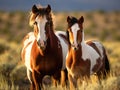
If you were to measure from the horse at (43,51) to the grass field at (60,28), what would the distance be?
57cm

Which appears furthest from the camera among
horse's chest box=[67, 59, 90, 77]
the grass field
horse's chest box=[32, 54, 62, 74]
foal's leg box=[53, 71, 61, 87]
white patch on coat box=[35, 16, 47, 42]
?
the grass field

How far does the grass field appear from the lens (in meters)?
13.1

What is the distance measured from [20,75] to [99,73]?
10.5 feet

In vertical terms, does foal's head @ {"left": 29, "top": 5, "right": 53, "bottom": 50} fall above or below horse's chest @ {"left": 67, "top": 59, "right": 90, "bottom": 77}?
above

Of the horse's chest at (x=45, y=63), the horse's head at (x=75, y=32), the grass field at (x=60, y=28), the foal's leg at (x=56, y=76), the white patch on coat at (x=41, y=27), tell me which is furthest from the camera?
the grass field at (x=60, y=28)

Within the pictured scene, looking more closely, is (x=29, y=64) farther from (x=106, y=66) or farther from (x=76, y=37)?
(x=106, y=66)

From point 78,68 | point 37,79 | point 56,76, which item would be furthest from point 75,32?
point 56,76

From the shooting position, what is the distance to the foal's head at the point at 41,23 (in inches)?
402

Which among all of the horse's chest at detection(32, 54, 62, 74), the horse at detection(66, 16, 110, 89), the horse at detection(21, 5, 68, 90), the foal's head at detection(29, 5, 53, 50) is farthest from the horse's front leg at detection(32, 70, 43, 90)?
the foal's head at detection(29, 5, 53, 50)

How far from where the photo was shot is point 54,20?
11.3 meters

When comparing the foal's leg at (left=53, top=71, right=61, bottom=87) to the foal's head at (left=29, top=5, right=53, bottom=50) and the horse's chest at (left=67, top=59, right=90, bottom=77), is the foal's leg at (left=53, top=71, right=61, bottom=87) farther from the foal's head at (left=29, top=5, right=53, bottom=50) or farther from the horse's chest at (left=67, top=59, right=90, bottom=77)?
the foal's head at (left=29, top=5, right=53, bottom=50)

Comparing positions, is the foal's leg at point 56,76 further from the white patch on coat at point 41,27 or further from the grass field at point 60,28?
the white patch on coat at point 41,27

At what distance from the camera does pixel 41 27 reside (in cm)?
1029

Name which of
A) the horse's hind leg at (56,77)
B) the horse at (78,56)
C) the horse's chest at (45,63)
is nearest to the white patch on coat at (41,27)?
the horse at (78,56)
